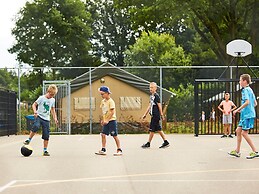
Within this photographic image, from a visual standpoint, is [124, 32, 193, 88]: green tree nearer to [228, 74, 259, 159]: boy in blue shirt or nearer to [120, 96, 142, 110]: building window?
[120, 96, 142, 110]: building window

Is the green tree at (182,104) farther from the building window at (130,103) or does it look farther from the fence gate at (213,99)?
the fence gate at (213,99)

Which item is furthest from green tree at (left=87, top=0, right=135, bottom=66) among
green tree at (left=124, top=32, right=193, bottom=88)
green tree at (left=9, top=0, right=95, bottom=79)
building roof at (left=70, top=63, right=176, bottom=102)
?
building roof at (left=70, top=63, right=176, bottom=102)

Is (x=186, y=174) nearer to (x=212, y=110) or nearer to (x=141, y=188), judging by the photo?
(x=141, y=188)

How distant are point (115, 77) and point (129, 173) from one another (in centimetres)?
1475

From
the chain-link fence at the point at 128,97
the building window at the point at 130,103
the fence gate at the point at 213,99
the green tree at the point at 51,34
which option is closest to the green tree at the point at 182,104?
the chain-link fence at the point at 128,97

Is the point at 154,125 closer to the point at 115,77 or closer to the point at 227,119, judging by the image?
the point at 227,119

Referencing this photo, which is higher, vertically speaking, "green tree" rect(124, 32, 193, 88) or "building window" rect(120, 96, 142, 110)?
"green tree" rect(124, 32, 193, 88)

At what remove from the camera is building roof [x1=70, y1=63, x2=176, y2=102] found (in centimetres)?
2216

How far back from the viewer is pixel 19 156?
1114 cm

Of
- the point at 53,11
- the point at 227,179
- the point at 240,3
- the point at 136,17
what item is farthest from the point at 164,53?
the point at 227,179

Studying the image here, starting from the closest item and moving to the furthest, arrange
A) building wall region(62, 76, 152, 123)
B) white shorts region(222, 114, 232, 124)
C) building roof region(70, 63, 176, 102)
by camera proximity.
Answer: white shorts region(222, 114, 232, 124)
building wall region(62, 76, 152, 123)
building roof region(70, 63, 176, 102)

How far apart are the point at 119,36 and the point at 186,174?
62.5 metres

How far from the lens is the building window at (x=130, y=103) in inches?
868

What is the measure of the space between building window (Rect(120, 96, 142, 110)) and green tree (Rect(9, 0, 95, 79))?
28.3m
